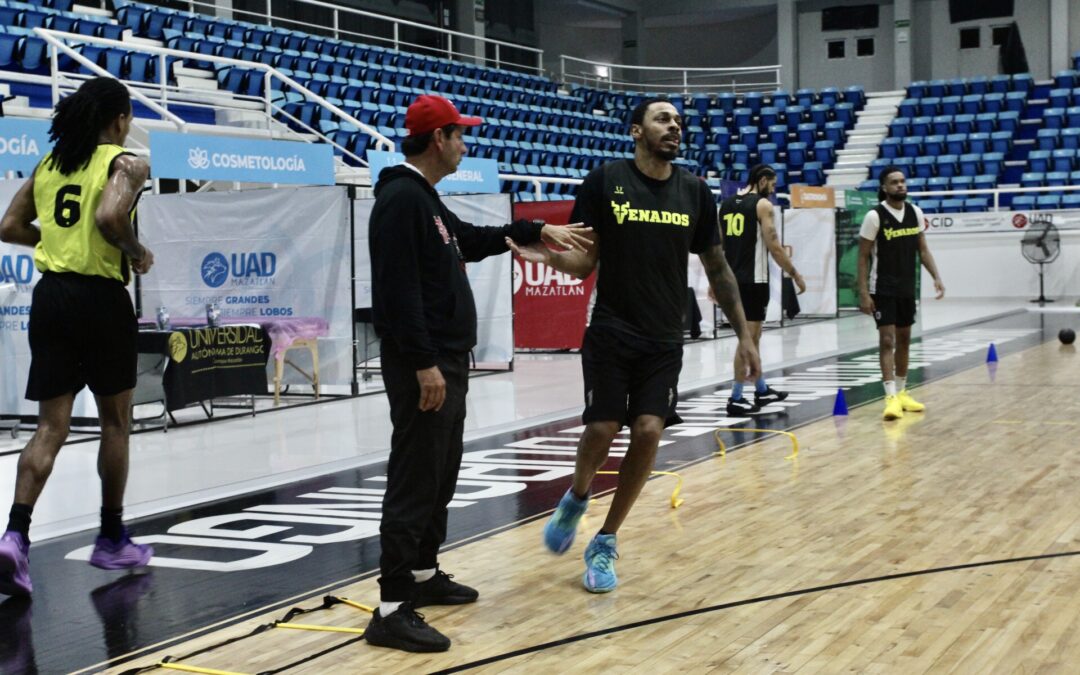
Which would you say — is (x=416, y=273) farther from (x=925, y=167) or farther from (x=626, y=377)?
(x=925, y=167)

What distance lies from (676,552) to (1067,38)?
3286 centimetres

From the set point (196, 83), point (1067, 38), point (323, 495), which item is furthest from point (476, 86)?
point (323, 495)

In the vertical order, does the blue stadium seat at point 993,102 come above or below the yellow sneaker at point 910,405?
above

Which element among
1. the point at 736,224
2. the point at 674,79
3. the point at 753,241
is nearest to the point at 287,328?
the point at 736,224

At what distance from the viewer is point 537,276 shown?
1547cm

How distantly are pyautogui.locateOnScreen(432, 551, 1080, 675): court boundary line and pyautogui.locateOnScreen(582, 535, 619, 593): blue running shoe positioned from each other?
0.39 meters

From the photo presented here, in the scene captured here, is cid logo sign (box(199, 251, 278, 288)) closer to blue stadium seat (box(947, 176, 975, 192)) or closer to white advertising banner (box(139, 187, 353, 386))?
white advertising banner (box(139, 187, 353, 386))

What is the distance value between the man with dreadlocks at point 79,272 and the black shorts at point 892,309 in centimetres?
596

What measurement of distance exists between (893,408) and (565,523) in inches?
195

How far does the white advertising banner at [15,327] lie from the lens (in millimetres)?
9422

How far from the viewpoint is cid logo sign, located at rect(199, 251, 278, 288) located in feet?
38.2

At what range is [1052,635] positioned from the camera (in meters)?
4.02

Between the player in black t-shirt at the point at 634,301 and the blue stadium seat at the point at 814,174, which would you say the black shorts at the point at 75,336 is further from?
the blue stadium seat at the point at 814,174

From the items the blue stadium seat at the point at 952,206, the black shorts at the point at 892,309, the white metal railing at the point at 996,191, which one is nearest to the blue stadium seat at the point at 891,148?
the white metal railing at the point at 996,191
